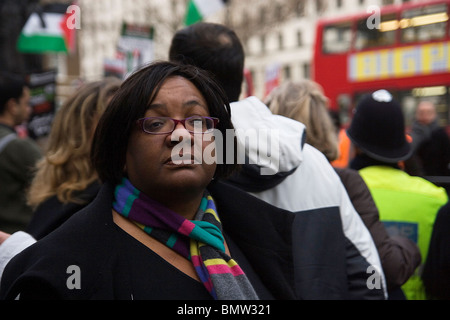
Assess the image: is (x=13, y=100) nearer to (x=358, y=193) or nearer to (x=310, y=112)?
(x=310, y=112)

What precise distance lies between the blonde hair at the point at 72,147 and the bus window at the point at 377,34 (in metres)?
Result: 12.6

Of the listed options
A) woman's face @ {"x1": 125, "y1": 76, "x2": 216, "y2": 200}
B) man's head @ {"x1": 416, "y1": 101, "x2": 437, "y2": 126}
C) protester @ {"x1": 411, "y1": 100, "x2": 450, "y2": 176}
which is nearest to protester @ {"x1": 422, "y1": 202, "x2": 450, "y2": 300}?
woman's face @ {"x1": 125, "y1": 76, "x2": 216, "y2": 200}

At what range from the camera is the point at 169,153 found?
65.1 inches

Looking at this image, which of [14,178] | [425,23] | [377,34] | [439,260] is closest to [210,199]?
[439,260]

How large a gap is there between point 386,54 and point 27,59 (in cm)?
912

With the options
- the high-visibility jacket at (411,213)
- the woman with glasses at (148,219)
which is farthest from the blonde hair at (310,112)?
the woman with glasses at (148,219)

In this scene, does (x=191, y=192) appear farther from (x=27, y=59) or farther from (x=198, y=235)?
(x=27, y=59)

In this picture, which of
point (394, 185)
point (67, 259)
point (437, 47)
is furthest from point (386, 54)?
point (67, 259)

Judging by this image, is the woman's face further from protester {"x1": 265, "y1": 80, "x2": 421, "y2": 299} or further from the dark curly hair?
protester {"x1": 265, "y1": 80, "x2": 421, "y2": 299}

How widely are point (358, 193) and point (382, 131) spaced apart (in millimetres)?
632

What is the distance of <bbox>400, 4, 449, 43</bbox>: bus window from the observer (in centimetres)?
1386
